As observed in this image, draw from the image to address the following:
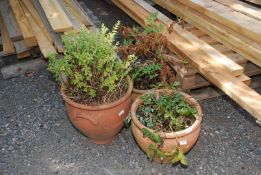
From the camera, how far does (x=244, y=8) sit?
383 centimetres

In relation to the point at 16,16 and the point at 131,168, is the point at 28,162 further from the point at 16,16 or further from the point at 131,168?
the point at 16,16

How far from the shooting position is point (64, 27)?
3.42 metres

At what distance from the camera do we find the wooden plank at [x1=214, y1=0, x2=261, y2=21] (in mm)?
3641

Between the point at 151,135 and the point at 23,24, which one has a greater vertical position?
the point at 23,24

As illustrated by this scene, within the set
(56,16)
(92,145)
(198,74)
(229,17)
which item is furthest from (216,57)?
(56,16)

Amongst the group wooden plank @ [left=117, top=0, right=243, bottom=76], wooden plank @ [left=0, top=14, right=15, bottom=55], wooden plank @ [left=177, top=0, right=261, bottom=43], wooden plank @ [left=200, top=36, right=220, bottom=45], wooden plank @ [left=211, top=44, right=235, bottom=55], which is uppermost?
wooden plank @ [left=177, top=0, right=261, bottom=43]

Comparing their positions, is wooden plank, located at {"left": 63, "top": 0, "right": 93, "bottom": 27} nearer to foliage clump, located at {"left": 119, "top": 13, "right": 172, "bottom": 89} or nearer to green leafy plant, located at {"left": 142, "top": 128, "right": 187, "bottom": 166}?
foliage clump, located at {"left": 119, "top": 13, "right": 172, "bottom": 89}

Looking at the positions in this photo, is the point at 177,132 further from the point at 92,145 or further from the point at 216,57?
the point at 92,145

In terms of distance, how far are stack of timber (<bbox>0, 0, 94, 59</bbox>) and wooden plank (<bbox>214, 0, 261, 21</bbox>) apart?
1.65 metres

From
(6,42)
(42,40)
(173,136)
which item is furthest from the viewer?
(6,42)

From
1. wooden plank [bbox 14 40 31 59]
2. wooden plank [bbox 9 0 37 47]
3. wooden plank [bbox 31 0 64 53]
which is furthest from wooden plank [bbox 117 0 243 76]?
wooden plank [bbox 14 40 31 59]

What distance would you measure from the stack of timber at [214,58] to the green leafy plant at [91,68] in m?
0.66

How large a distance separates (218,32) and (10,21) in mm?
2622

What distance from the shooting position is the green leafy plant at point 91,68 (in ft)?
10.1
